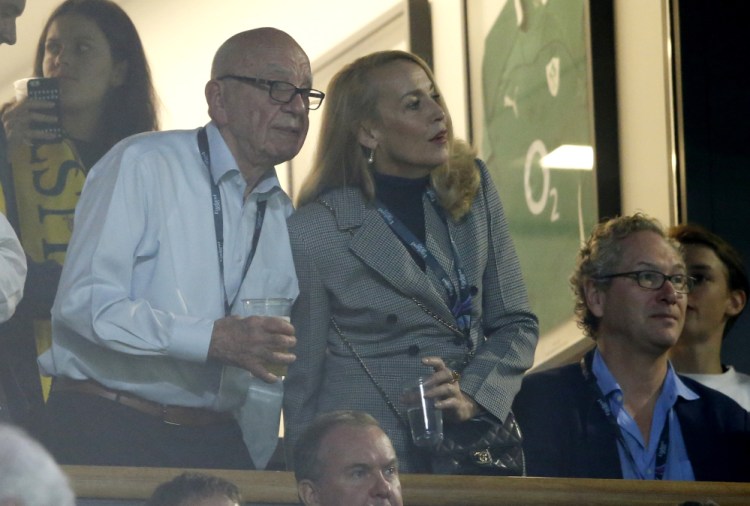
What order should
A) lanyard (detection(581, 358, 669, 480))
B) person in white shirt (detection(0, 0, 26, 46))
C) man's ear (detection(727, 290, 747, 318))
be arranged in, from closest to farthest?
lanyard (detection(581, 358, 669, 480)) → person in white shirt (detection(0, 0, 26, 46)) → man's ear (detection(727, 290, 747, 318))

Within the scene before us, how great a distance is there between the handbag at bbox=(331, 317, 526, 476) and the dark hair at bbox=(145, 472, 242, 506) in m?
0.69

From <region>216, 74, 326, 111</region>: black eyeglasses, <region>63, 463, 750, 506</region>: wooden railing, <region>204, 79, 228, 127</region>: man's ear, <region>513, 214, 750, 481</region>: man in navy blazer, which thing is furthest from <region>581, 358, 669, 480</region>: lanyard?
<region>204, 79, 228, 127</region>: man's ear

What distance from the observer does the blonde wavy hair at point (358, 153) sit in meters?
3.92

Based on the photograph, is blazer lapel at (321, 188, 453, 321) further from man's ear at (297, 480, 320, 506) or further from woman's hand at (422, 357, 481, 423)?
man's ear at (297, 480, 320, 506)

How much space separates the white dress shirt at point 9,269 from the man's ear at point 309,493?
856mm

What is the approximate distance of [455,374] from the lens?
3.75m

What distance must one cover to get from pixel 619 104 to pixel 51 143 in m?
2.16

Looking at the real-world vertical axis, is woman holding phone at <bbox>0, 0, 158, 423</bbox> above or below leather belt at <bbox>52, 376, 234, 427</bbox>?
above

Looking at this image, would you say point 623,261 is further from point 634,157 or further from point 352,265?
point 634,157

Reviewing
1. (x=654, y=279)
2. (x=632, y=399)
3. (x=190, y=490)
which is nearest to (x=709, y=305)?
(x=654, y=279)

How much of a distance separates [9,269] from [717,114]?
2.61 m

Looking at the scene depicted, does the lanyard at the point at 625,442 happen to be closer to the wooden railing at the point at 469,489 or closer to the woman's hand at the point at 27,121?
the wooden railing at the point at 469,489

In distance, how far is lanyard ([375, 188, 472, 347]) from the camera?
3.84m

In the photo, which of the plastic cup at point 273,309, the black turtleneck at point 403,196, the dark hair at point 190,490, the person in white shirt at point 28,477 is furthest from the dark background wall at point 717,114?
the person in white shirt at point 28,477
